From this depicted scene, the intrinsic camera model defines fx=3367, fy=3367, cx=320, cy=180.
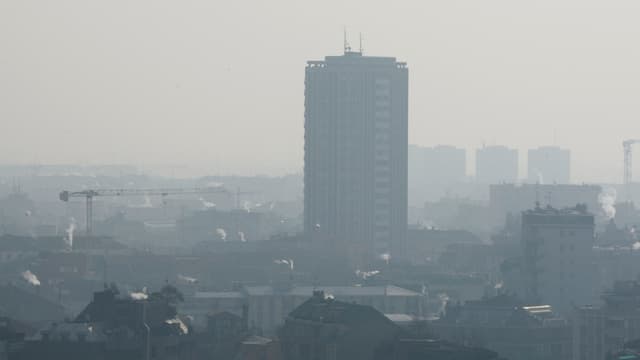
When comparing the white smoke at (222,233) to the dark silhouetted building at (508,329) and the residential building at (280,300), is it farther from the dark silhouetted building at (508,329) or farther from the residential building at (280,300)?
the dark silhouetted building at (508,329)

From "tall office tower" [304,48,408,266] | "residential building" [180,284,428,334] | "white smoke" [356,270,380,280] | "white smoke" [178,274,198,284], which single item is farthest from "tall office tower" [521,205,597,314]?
"tall office tower" [304,48,408,266]

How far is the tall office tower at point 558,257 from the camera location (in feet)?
355

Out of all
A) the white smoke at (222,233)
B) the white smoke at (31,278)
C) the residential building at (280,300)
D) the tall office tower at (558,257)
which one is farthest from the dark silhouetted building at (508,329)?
the white smoke at (222,233)

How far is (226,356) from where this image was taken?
7206cm

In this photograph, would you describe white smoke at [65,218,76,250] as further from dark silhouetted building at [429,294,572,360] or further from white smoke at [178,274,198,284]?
dark silhouetted building at [429,294,572,360]

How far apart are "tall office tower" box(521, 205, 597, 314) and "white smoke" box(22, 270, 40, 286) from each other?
1826cm

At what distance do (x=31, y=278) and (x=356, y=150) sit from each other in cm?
3713

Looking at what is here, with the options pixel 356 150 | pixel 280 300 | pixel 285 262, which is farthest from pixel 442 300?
pixel 356 150

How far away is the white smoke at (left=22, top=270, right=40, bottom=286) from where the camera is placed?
12031 centimetres

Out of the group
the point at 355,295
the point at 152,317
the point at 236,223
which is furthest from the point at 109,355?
the point at 236,223

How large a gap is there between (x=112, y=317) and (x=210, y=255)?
69938mm

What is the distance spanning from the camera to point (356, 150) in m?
158

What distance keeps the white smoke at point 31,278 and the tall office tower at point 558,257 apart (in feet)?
59.9

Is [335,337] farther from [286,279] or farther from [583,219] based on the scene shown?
[286,279]
